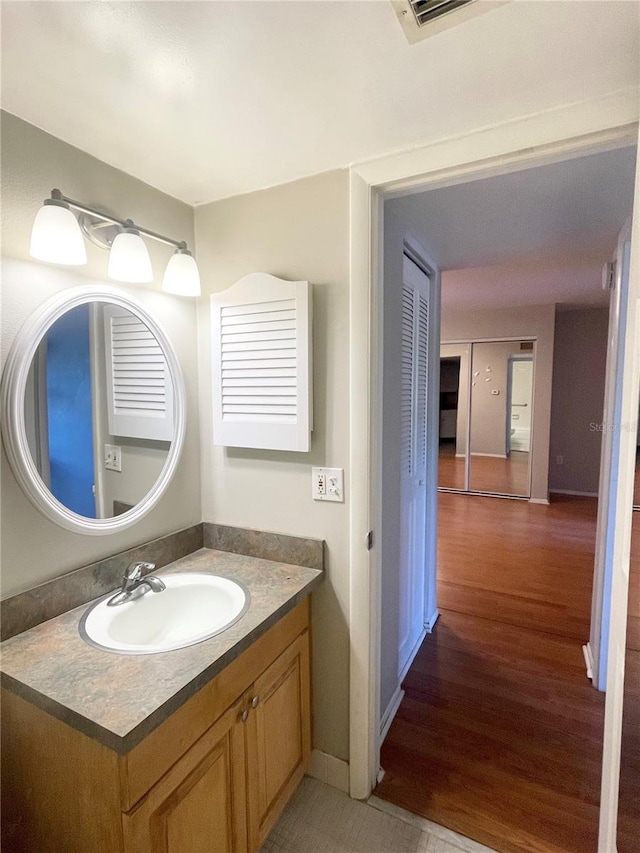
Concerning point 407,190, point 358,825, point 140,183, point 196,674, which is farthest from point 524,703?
point 140,183

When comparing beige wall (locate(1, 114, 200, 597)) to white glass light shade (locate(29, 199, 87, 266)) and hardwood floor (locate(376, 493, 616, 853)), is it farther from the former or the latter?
hardwood floor (locate(376, 493, 616, 853))

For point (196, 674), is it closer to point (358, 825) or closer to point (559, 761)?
point (358, 825)

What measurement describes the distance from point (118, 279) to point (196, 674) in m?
1.15

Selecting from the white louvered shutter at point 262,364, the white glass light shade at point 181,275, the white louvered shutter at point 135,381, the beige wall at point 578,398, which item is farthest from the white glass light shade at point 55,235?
the beige wall at point 578,398

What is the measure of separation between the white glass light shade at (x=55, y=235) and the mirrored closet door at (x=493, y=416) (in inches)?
196

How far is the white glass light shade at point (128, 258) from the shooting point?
1.28 m

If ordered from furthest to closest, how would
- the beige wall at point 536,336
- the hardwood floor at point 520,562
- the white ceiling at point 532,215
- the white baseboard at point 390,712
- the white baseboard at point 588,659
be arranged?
the beige wall at point 536,336, the hardwood floor at point 520,562, the white baseboard at point 588,659, the white baseboard at point 390,712, the white ceiling at point 532,215

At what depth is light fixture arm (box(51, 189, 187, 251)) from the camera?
1.14 m

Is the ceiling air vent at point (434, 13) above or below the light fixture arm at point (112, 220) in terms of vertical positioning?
above

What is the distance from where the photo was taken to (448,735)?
1.82 m

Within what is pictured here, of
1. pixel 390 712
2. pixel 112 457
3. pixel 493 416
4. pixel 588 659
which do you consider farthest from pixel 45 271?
pixel 493 416

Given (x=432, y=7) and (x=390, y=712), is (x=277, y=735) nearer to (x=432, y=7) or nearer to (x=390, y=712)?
(x=390, y=712)

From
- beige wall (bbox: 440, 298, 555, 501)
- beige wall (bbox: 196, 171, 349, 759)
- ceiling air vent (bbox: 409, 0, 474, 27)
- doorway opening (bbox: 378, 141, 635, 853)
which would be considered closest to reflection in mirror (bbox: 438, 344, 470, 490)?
beige wall (bbox: 440, 298, 555, 501)

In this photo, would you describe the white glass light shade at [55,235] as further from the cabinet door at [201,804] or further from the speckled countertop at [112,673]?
the cabinet door at [201,804]
